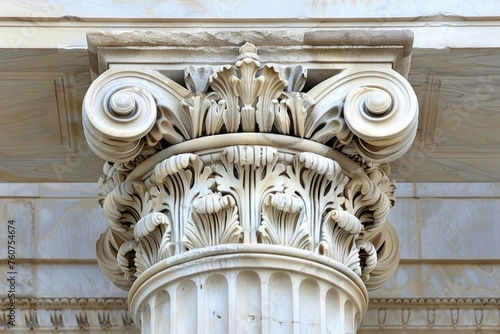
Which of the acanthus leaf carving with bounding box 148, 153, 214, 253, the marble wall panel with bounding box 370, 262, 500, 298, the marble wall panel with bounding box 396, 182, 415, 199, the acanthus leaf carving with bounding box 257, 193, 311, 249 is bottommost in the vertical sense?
the acanthus leaf carving with bounding box 257, 193, 311, 249

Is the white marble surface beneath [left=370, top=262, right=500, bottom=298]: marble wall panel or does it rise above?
above

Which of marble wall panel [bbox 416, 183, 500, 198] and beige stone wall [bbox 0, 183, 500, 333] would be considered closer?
beige stone wall [bbox 0, 183, 500, 333]

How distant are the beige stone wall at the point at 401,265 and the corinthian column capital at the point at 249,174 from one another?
293cm

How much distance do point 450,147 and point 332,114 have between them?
6.13ft

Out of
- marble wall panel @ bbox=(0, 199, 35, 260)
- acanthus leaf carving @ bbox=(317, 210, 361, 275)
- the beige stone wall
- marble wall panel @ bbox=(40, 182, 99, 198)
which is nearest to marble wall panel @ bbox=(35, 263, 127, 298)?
the beige stone wall

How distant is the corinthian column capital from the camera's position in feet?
37.2

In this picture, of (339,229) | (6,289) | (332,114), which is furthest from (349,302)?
(6,289)

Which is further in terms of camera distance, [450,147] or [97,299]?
[97,299]

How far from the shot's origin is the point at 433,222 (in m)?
15.4

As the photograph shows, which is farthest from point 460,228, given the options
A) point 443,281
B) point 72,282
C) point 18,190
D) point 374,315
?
point 18,190

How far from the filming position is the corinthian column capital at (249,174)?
11328 mm

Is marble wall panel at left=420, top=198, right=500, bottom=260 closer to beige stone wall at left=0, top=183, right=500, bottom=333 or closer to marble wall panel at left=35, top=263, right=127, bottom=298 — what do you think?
beige stone wall at left=0, top=183, right=500, bottom=333

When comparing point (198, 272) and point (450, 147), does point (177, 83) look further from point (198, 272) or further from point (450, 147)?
point (450, 147)

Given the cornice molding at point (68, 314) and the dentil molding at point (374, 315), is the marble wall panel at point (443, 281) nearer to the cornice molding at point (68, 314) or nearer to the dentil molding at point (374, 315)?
the dentil molding at point (374, 315)
